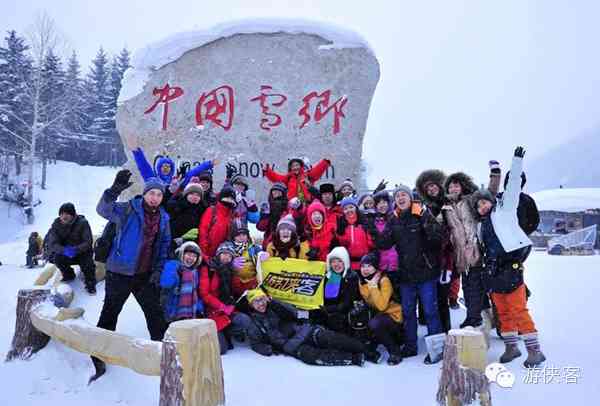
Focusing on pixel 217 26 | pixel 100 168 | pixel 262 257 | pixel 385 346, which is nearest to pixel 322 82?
pixel 217 26

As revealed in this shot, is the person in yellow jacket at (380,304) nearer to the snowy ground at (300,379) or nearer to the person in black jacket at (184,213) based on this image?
the snowy ground at (300,379)

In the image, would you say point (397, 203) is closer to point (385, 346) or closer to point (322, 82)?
point (385, 346)

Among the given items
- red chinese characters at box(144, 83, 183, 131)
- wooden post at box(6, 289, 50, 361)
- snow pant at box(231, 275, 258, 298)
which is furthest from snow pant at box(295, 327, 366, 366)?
red chinese characters at box(144, 83, 183, 131)

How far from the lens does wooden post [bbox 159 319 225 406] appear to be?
2.44 meters

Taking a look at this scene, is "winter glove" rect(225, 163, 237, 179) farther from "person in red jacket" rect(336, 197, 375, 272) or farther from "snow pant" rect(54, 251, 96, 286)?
"person in red jacket" rect(336, 197, 375, 272)

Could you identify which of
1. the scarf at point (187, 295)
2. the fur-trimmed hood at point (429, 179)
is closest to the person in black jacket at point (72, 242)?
the scarf at point (187, 295)

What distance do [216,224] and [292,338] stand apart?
147 centimetres

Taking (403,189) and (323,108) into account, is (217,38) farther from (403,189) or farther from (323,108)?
(403,189)

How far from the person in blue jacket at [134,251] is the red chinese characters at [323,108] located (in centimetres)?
345

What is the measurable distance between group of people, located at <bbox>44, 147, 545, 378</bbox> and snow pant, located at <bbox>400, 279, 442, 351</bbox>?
11 mm

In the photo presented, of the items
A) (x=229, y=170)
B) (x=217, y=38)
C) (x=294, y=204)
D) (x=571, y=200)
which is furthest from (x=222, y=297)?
(x=571, y=200)

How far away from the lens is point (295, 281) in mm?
4395

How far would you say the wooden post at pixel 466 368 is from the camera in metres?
2.46

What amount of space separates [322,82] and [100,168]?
3072 cm
